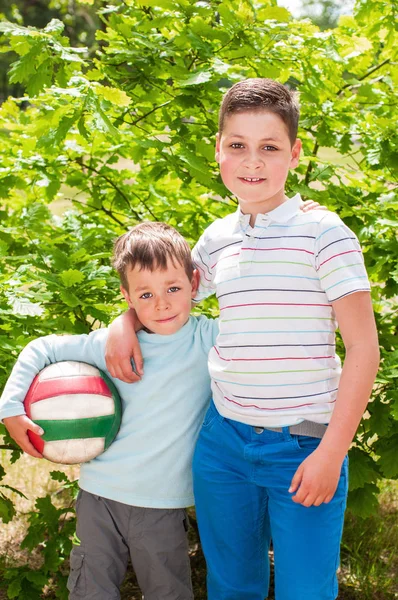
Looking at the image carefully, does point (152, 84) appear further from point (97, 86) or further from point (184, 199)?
point (184, 199)

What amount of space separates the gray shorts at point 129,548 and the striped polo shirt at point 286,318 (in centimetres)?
→ 58

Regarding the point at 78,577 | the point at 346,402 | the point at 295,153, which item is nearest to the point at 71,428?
the point at 78,577

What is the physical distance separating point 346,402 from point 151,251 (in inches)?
34.4

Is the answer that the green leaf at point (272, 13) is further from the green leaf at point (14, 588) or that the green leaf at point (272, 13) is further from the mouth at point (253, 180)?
the green leaf at point (14, 588)

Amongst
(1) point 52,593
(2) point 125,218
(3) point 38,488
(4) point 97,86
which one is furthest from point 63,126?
(3) point 38,488

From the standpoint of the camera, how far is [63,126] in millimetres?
2678

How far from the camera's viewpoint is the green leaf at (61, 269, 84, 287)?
273cm

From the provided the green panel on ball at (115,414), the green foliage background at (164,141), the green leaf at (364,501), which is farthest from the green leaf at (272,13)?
the green leaf at (364,501)

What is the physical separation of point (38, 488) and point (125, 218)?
1844 mm

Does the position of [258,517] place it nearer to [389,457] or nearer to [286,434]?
[286,434]

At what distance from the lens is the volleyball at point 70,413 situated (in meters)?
2.35

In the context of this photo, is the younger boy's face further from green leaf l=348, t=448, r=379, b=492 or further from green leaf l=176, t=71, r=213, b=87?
green leaf l=348, t=448, r=379, b=492

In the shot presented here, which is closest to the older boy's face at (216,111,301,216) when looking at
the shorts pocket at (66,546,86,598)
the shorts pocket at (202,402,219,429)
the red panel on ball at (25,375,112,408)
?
the shorts pocket at (202,402,219,429)

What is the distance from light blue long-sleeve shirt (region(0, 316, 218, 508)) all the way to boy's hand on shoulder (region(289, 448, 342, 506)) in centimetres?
58
